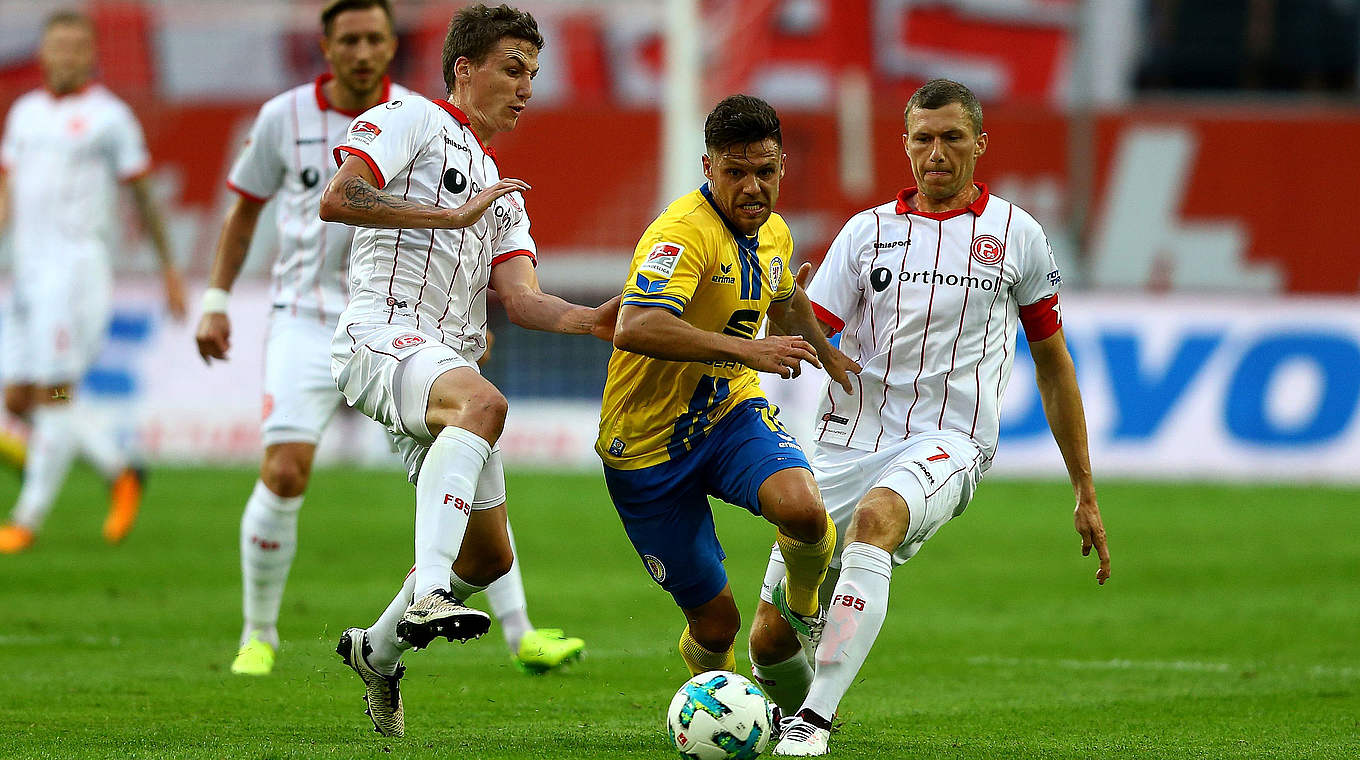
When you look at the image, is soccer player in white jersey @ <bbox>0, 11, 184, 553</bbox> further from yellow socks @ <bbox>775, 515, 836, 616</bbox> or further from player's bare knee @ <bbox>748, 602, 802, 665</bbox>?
yellow socks @ <bbox>775, 515, 836, 616</bbox>

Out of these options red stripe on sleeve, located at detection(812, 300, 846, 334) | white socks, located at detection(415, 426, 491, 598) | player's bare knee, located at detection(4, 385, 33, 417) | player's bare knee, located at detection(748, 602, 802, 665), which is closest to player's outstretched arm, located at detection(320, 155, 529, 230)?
white socks, located at detection(415, 426, 491, 598)

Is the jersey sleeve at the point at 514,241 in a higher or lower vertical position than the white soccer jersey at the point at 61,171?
higher

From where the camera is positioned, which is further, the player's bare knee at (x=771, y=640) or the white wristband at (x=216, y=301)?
the white wristband at (x=216, y=301)

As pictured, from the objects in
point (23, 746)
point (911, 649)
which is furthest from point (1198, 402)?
point (23, 746)

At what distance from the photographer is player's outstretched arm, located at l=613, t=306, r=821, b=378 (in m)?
5.13

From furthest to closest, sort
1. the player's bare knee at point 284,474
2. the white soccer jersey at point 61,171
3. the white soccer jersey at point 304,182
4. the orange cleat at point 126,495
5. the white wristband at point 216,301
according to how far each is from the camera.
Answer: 1. the orange cleat at point 126,495
2. the white soccer jersey at point 61,171
3. the white wristband at point 216,301
4. the white soccer jersey at point 304,182
5. the player's bare knee at point 284,474

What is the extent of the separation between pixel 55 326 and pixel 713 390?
6.39m

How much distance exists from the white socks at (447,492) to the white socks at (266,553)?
6.60 feet

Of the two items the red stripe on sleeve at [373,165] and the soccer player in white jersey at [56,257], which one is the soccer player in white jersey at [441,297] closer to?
the red stripe on sleeve at [373,165]

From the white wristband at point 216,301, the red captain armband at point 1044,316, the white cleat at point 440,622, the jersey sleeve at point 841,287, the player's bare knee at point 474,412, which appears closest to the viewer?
the white cleat at point 440,622

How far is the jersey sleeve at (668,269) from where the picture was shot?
17.4 ft

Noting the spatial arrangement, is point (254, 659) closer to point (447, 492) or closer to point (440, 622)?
point (447, 492)

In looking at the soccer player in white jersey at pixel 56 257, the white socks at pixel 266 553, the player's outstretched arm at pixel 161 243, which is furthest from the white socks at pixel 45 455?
the white socks at pixel 266 553

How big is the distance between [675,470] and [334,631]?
3183mm
